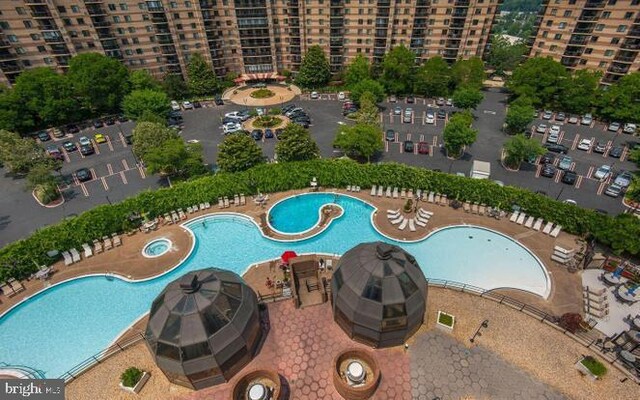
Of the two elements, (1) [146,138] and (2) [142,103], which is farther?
(2) [142,103]

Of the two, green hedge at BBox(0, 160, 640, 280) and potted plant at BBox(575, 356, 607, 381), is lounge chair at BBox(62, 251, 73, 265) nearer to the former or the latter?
green hedge at BBox(0, 160, 640, 280)

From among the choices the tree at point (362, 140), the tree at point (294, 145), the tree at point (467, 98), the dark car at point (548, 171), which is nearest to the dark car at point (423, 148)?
the tree at point (362, 140)

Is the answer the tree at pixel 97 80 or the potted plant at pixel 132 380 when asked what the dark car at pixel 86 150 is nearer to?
the tree at pixel 97 80

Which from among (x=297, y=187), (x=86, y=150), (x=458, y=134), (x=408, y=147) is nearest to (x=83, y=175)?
(x=86, y=150)

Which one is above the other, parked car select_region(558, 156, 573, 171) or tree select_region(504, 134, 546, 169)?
tree select_region(504, 134, 546, 169)

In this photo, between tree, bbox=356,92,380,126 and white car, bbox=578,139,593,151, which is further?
white car, bbox=578,139,593,151

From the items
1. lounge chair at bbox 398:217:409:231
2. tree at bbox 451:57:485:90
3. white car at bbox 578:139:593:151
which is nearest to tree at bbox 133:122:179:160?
lounge chair at bbox 398:217:409:231

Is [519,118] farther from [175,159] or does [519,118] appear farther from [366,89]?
[175,159]
